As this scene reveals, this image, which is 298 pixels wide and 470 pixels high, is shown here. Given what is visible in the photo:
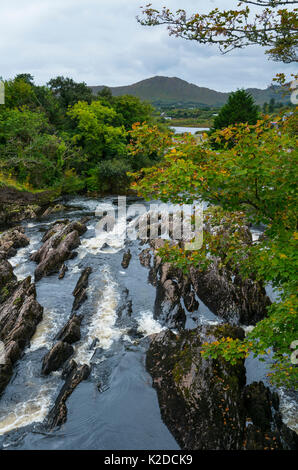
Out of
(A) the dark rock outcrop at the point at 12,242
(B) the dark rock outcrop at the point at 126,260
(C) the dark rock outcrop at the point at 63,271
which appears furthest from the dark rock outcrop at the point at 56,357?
(A) the dark rock outcrop at the point at 12,242

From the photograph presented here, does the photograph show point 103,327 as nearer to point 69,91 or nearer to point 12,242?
point 12,242

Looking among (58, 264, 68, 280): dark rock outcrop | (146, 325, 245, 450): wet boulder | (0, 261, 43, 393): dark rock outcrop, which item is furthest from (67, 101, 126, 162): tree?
(146, 325, 245, 450): wet boulder

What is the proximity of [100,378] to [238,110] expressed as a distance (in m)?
34.7

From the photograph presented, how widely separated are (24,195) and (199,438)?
83.8 ft

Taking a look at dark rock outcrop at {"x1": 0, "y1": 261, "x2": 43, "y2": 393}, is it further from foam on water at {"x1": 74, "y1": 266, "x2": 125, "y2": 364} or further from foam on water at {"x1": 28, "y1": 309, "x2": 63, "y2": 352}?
foam on water at {"x1": 74, "y1": 266, "x2": 125, "y2": 364}

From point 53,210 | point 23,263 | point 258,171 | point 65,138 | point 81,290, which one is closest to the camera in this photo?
point 258,171

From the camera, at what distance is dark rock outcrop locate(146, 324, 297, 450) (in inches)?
272

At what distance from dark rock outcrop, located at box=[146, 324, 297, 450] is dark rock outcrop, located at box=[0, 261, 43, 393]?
4.76 meters

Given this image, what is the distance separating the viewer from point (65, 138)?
3356 cm

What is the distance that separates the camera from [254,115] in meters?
35.8

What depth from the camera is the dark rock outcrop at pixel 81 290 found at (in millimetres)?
13272

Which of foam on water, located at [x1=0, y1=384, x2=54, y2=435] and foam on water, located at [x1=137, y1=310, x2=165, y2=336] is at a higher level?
foam on water, located at [x1=137, y1=310, x2=165, y2=336]

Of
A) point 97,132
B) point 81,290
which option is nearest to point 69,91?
point 97,132

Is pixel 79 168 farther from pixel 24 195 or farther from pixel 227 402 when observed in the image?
pixel 227 402
